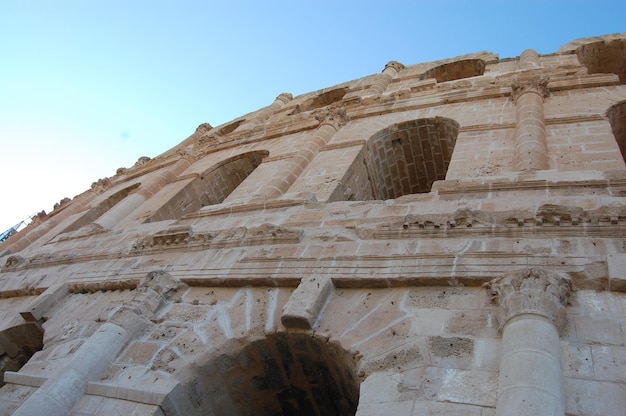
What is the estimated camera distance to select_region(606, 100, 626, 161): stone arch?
8.99 m

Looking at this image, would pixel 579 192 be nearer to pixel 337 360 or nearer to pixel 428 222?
pixel 428 222

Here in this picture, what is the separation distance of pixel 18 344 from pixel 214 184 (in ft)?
21.9

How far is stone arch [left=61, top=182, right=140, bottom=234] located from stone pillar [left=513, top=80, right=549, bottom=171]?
10736mm

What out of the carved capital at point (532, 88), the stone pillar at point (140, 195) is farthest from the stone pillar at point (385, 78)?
the stone pillar at point (140, 195)

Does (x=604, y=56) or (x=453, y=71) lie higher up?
(x=453, y=71)

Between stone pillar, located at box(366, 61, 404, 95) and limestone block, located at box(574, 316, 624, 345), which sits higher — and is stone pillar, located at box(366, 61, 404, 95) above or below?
above

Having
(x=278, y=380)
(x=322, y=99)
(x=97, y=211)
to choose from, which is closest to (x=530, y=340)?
(x=278, y=380)

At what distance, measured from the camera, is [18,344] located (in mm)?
7383

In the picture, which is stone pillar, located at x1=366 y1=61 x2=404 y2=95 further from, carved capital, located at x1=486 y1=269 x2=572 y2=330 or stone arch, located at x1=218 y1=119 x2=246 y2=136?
carved capital, located at x1=486 y1=269 x2=572 y2=330

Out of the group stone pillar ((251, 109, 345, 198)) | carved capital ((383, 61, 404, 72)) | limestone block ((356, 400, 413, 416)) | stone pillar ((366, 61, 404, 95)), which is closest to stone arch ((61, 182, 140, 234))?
stone pillar ((251, 109, 345, 198))

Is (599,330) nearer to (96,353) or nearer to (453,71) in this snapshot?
(96,353)

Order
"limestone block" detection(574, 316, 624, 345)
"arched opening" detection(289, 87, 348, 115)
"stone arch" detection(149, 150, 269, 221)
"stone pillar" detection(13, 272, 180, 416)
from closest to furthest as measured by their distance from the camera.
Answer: "limestone block" detection(574, 316, 624, 345)
"stone pillar" detection(13, 272, 180, 416)
"stone arch" detection(149, 150, 269, 221)
"arched opening" detection(289, 87, 348, 115)

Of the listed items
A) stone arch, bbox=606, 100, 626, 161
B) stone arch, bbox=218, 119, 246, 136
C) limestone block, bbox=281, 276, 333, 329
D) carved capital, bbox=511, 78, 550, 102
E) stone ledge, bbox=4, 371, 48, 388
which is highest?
stone arch, bbox=218, 119, 246, 136

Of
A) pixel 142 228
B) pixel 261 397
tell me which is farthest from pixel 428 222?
pixel 142 228
